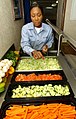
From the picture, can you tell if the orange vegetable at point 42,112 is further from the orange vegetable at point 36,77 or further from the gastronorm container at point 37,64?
the gastronorm container at point 37,64

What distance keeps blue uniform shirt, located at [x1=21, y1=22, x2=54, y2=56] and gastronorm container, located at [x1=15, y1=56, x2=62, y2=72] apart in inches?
7.9

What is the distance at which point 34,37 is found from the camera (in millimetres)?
1886

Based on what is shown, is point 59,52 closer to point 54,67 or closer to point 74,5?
point 54,67

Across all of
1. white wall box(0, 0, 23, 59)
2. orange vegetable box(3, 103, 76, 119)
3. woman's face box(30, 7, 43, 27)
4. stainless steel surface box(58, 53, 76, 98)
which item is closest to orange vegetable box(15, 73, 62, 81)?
stainless steel surface box(58, 53, 76, 98)

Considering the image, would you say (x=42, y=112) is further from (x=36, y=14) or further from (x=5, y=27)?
(x=5, y=27)

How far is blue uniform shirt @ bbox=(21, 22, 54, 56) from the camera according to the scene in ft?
5.92

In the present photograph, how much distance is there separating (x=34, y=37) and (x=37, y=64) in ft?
1.77

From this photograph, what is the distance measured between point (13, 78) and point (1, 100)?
0.30 meters

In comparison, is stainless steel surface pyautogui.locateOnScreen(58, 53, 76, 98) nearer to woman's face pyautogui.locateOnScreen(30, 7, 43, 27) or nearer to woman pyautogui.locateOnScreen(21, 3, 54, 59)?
woman pyautogui.locateOnScreen(21, 3, 54, 59)

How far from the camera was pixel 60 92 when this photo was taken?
1065mm

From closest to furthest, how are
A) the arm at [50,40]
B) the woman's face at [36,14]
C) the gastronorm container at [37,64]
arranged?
the gastronorm container at [37,64] → the woman's face at [36,14] → the arm at [50,40]

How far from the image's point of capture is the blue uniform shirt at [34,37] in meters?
1.80

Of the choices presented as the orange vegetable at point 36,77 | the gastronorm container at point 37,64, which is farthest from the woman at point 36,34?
the orange vegetable at point 36,77

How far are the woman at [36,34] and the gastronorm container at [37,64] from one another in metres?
0.10
